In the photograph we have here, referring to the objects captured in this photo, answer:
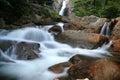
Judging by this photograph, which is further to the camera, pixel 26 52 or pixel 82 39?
pixel 82 39

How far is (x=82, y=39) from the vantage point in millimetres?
12195

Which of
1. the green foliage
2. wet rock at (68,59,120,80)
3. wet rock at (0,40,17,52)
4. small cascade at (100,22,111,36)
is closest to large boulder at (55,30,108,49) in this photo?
small cascade at (100,22,111,36)

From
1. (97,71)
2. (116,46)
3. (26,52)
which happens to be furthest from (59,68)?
(116,46)

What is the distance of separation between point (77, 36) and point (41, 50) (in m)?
2.56

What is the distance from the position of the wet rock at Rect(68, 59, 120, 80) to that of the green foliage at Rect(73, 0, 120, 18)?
Result: 15.1 metres

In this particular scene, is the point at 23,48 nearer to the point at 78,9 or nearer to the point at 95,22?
the point at 95,22

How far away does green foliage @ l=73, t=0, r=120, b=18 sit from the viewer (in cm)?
2162

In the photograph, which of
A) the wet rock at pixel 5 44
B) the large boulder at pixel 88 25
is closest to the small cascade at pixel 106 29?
the large boulder at pixel 88 25

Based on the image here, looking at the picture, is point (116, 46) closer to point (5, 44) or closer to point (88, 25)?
point (88, 25)

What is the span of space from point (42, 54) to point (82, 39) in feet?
9.43

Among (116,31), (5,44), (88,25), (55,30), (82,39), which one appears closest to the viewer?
(5,44)

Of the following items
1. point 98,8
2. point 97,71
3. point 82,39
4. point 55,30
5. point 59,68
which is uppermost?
point 98,8

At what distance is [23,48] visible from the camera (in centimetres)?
956

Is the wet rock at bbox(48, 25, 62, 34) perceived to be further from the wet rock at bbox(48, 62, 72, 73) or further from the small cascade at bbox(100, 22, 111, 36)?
the wet rock at bbox(48, 62, 72, 73)
